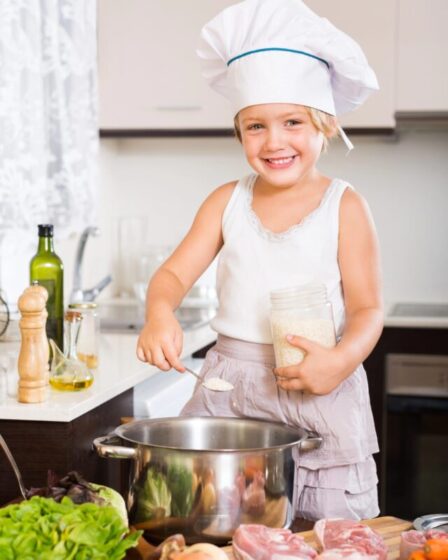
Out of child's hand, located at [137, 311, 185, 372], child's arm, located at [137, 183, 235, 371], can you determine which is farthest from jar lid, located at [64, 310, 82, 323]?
child's hand, located at [137, 311, 185, 372]

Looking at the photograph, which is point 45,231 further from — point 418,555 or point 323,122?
point 418,555

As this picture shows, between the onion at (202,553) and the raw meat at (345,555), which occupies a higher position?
the onion at (202,553)

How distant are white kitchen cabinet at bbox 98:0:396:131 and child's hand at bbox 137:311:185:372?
1.87 metres

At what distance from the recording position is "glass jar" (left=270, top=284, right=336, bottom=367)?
1250 millimetres

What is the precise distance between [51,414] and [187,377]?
0.83 meters

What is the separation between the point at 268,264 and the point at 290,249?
0.04 meters

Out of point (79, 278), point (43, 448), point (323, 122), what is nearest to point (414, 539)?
point (323, 122)

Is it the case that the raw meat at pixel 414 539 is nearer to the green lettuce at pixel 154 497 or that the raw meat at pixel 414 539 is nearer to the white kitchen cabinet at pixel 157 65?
the green lettuce at pixel 154 497

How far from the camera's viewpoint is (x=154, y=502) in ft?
3.55

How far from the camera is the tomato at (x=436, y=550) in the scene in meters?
0.94

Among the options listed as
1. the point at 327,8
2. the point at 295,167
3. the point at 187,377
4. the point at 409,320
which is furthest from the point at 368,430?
the point at 327,8

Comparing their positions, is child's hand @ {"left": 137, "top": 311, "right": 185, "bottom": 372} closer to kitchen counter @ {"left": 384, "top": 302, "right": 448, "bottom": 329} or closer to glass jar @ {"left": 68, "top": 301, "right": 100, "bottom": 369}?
glass jar @ {"left": 68, "top": 301, "right": 100, "bottom": 369}

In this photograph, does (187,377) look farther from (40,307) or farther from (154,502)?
(154,502)

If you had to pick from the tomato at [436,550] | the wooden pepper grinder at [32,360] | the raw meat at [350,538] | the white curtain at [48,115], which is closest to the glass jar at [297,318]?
the raw meat at [350,538]
